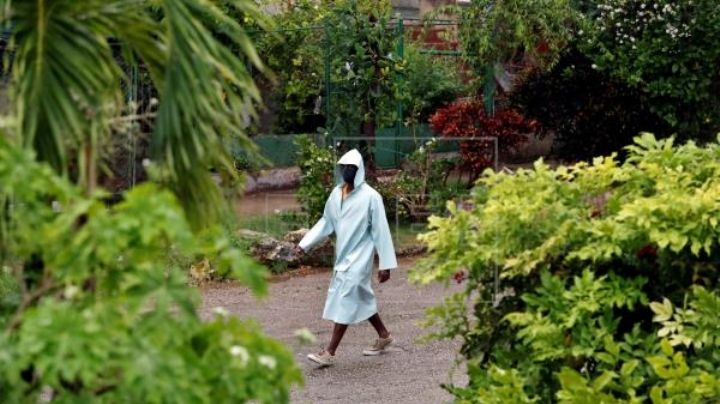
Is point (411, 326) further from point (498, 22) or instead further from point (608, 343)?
point (608, 343)

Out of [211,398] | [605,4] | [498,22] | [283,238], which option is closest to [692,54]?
[605,4]

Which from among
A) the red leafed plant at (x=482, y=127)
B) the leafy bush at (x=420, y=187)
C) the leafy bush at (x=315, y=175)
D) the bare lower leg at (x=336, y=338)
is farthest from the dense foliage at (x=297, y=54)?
the bare lower leg at (x=336, y=338)

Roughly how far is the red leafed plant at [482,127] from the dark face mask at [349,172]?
630 cm

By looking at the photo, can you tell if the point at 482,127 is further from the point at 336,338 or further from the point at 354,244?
the point at 336,338

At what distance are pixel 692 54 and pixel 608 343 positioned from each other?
1112 cm

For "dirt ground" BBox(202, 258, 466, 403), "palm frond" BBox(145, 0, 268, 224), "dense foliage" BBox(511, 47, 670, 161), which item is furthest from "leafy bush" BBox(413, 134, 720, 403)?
"dense foliage" BBox(511, 47, 670, 161)

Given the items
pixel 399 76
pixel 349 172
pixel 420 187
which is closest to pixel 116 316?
pixel 349 172

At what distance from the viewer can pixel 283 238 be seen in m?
14.9

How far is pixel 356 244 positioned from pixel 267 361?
276 inches

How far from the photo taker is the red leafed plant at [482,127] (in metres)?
16.8

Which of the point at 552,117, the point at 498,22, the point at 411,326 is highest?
the point at 498,22

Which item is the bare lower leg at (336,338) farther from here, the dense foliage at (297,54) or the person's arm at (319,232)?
the dense foliage at (297,54)

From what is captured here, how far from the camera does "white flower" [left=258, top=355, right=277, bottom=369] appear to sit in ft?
11.2

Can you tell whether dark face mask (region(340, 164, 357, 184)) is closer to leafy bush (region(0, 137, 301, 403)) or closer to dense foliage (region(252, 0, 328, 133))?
dense foliage (region(252, 0, 328, 133))
